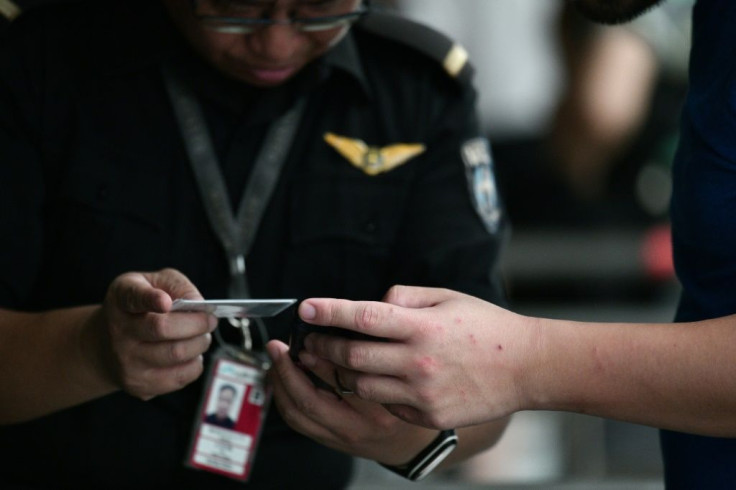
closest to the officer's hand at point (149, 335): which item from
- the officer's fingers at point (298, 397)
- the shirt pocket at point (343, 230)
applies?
the officer's fingers at point (298, 397)

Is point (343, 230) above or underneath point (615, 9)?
underneath

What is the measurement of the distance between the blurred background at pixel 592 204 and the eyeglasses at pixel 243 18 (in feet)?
7.27

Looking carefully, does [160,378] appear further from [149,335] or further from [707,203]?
[707,203]

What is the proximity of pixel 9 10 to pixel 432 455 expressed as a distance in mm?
952

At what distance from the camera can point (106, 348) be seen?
59.5 inches

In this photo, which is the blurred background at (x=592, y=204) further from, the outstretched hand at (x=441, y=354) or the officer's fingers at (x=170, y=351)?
the outstretched hand at (x=441, y=354)

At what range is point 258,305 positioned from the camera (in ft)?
4.39

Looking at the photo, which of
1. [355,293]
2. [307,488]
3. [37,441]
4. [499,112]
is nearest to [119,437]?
[37,441]

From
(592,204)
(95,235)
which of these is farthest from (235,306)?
(592,204)

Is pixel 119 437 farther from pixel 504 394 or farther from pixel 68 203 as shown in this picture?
pixel 504 394

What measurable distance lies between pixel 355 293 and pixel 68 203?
0.48 metres

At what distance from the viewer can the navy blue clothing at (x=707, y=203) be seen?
4.24 feet

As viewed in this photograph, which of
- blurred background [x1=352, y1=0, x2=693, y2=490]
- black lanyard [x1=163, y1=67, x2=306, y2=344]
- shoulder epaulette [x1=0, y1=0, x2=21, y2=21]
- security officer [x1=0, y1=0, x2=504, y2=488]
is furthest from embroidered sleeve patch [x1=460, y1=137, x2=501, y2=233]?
blurred background [x1=352, y1=0, x2=693, y2=490]

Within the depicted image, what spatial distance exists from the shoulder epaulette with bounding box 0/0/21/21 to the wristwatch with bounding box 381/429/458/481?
924 mm
